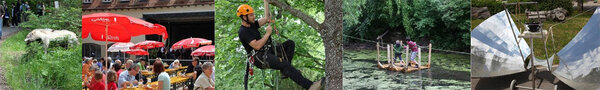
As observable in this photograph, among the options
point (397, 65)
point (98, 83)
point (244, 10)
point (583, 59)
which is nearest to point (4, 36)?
point (98, 83)

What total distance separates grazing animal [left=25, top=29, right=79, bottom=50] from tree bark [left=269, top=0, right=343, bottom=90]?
3357 mm

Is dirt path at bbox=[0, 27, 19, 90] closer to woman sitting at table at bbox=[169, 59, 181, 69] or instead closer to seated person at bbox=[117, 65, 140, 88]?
seated person at bbox=[117, 65, 140, 88]

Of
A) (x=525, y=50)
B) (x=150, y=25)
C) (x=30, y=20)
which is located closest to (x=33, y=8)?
(x=30, y=20)

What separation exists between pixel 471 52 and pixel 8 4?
6880 mm

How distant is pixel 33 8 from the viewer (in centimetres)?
952

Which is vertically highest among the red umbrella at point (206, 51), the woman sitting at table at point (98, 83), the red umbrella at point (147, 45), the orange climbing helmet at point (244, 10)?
the orange climbing helmet at point (244, 10)

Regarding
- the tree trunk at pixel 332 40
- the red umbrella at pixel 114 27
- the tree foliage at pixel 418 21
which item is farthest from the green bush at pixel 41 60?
the tree foliage at pixel 418 21

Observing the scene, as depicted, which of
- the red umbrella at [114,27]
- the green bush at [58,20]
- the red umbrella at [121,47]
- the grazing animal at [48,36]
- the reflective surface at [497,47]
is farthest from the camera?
the grazing animal at [48,36]

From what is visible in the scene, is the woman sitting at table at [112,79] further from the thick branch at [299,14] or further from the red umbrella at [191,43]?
the thick branch at [299,14]

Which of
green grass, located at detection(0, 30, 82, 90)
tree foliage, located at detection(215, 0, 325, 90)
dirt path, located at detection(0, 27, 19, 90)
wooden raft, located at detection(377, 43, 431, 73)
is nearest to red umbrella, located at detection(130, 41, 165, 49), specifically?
tree foliage, located at detection(215, 0, 325, 90)

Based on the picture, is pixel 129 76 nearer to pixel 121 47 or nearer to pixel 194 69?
pixel 121 47

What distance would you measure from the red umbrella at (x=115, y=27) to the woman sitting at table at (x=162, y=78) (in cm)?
36

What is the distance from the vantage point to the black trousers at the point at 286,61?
7211 mm

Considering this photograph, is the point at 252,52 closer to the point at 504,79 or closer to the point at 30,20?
the point at 504,79
